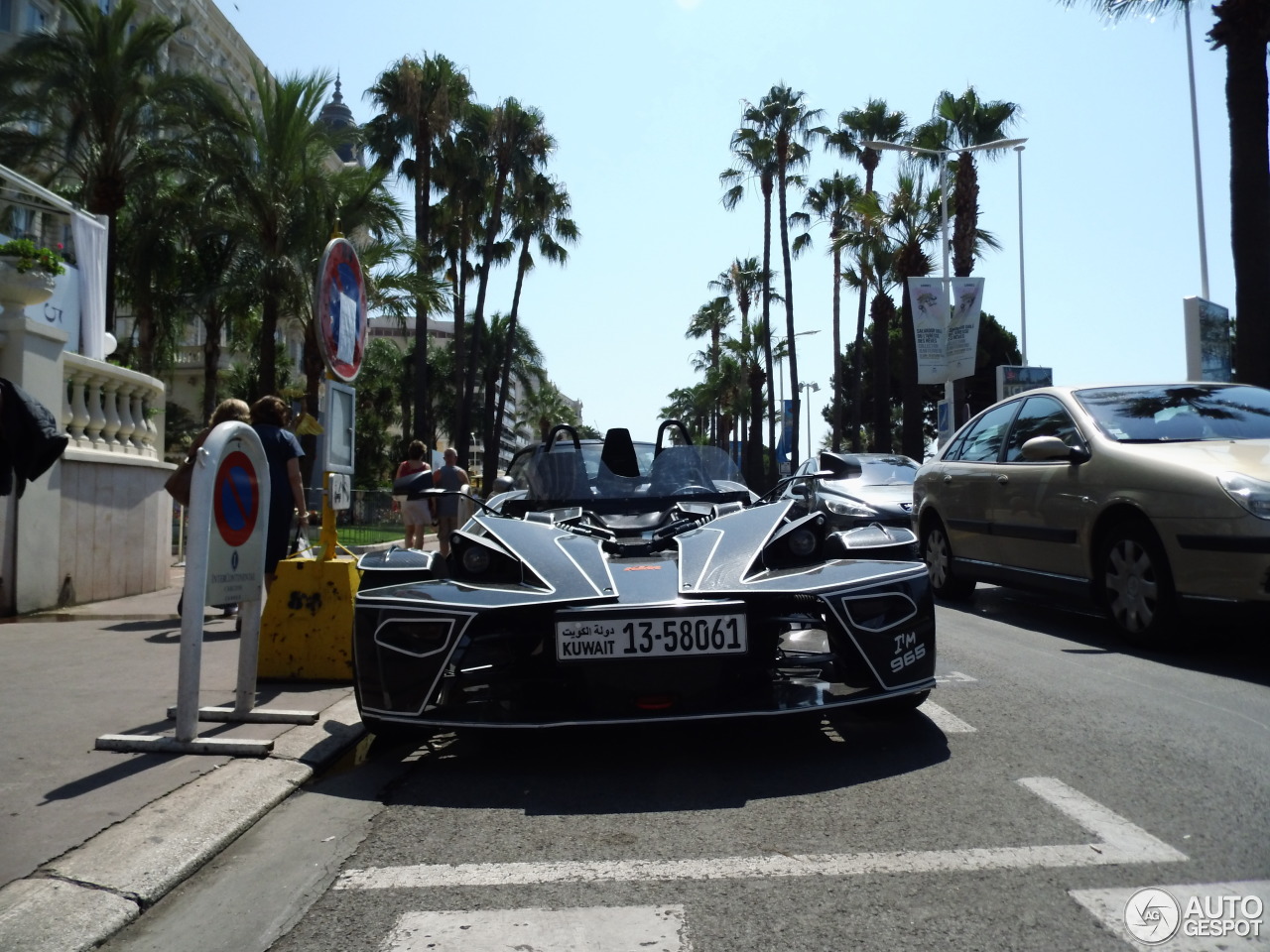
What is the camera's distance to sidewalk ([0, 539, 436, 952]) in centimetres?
274

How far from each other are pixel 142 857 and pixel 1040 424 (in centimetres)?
645

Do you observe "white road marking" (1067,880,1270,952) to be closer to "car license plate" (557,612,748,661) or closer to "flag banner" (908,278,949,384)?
"car license plate" (557,612,748,661)

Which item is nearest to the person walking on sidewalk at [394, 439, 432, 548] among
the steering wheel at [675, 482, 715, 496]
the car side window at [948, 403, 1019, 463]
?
the car side window at [948, 403, 1019, 463]

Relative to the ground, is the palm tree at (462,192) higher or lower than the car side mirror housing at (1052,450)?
higher

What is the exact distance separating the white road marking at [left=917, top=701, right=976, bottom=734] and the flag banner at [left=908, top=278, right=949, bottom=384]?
64.0 ft

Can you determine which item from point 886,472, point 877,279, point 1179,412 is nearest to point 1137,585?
point 1179,412

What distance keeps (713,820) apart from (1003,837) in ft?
2.78

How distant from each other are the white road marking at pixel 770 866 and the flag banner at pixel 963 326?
21390 millimetres

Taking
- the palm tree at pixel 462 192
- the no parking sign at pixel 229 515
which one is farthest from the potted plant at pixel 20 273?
the palm tree at pixel 462 192

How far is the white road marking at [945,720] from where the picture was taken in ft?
14.7

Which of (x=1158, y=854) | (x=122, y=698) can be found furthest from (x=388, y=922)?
(x=122, y=698)

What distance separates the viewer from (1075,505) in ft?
22.5

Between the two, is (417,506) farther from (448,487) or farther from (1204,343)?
(1204,343)

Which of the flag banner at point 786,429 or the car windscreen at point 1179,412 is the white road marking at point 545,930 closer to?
the car windscreen at point 1179,412
